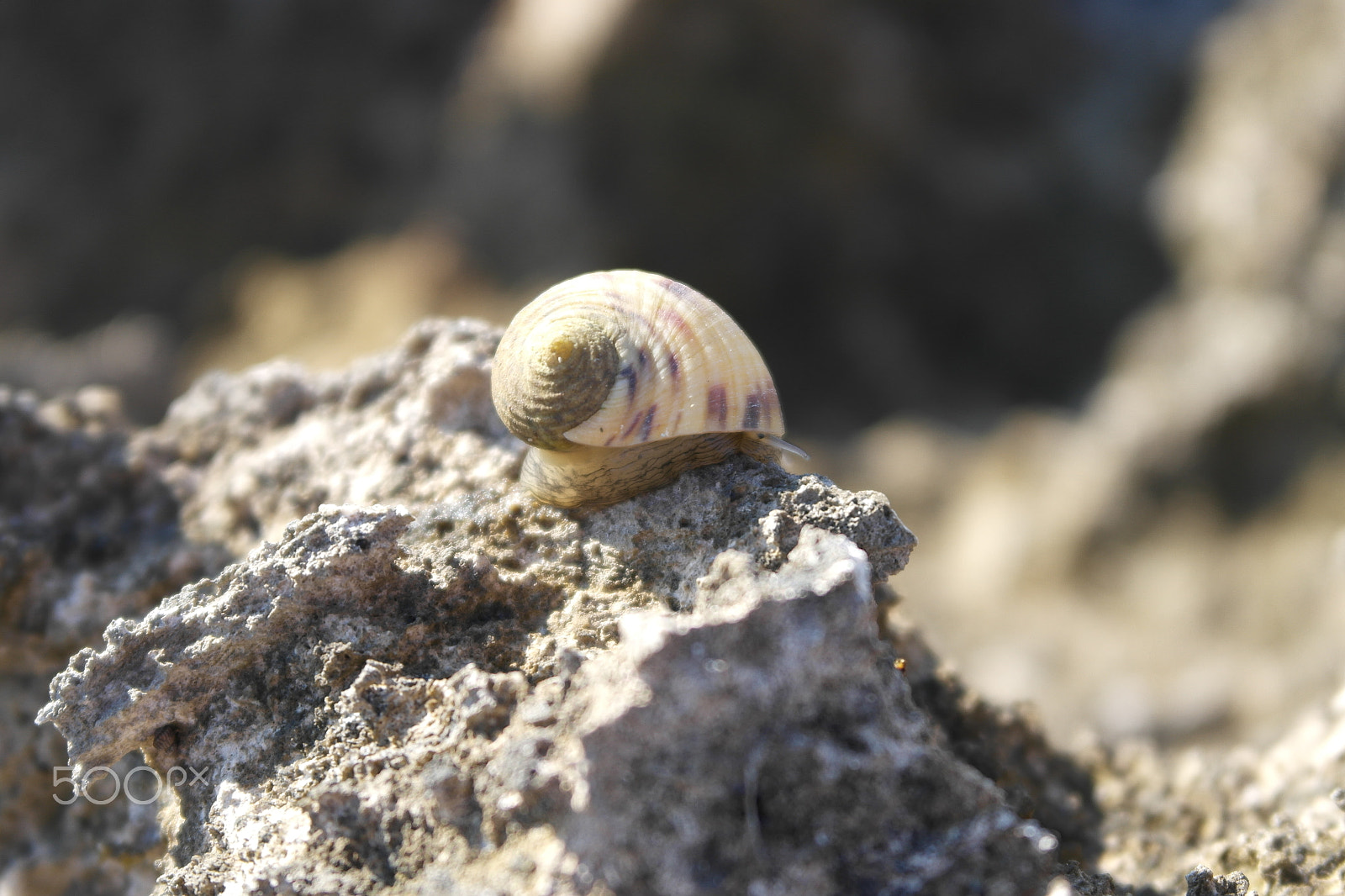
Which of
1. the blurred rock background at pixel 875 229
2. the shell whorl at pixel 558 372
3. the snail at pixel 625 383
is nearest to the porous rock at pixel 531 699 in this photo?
the snail at pixel 625 383

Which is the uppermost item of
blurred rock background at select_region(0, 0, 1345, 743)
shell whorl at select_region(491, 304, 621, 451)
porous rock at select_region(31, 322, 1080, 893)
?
blurred rock background at select_region(0, 0, 1345, 743)

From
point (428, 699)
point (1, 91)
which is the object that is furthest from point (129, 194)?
point (428, 699)

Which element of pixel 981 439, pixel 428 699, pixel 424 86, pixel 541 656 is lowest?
pixel 428 699

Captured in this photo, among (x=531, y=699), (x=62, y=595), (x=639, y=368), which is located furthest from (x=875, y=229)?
(x=531, y=699)

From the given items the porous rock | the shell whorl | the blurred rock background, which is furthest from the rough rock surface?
the blurred rock background

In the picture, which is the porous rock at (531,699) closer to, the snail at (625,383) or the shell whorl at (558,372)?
the snail at (625,383)

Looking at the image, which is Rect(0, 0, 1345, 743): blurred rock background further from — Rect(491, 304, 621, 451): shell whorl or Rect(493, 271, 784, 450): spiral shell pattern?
Rect(491, 304, 621, 451): shell whorl

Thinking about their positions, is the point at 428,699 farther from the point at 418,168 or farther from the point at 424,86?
the point at 424,86
